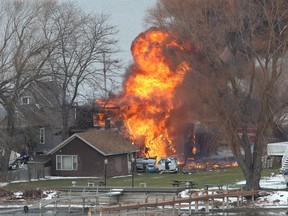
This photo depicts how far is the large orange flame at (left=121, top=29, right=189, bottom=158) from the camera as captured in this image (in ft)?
230

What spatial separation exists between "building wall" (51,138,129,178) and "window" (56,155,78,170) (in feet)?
0.96

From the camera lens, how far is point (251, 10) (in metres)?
45.7

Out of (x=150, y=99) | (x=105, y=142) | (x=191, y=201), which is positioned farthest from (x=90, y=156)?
(x=191, y=201)

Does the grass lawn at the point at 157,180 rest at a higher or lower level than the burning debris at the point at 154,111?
lower

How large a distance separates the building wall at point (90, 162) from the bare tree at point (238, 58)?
18509 mm

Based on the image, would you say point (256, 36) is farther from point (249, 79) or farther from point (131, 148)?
point (131, 148)

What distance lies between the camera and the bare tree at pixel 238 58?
44.4m

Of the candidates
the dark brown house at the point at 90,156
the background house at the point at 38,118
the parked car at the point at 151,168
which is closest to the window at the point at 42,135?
the background house at the point at 38,118

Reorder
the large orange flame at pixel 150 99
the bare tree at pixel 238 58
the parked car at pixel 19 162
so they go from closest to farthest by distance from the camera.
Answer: the bare tree at pixel 238 58
the large orange flame at pixel 150 99
the parked car at pixel 19 162

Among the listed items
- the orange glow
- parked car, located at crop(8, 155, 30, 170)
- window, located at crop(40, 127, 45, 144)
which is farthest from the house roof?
window, located at crop(40, 127, 45, 144)

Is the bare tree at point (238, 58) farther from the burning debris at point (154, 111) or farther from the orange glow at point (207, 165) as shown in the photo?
the burning debris at point (154, 111)

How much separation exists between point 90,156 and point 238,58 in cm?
2139

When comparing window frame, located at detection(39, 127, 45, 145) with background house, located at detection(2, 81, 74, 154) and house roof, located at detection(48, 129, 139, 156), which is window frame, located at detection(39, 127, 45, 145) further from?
house roof, located at detection(48, 129, 139, 156)

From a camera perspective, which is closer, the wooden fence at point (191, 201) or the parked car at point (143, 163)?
the wooden fence at point (191, 201)
